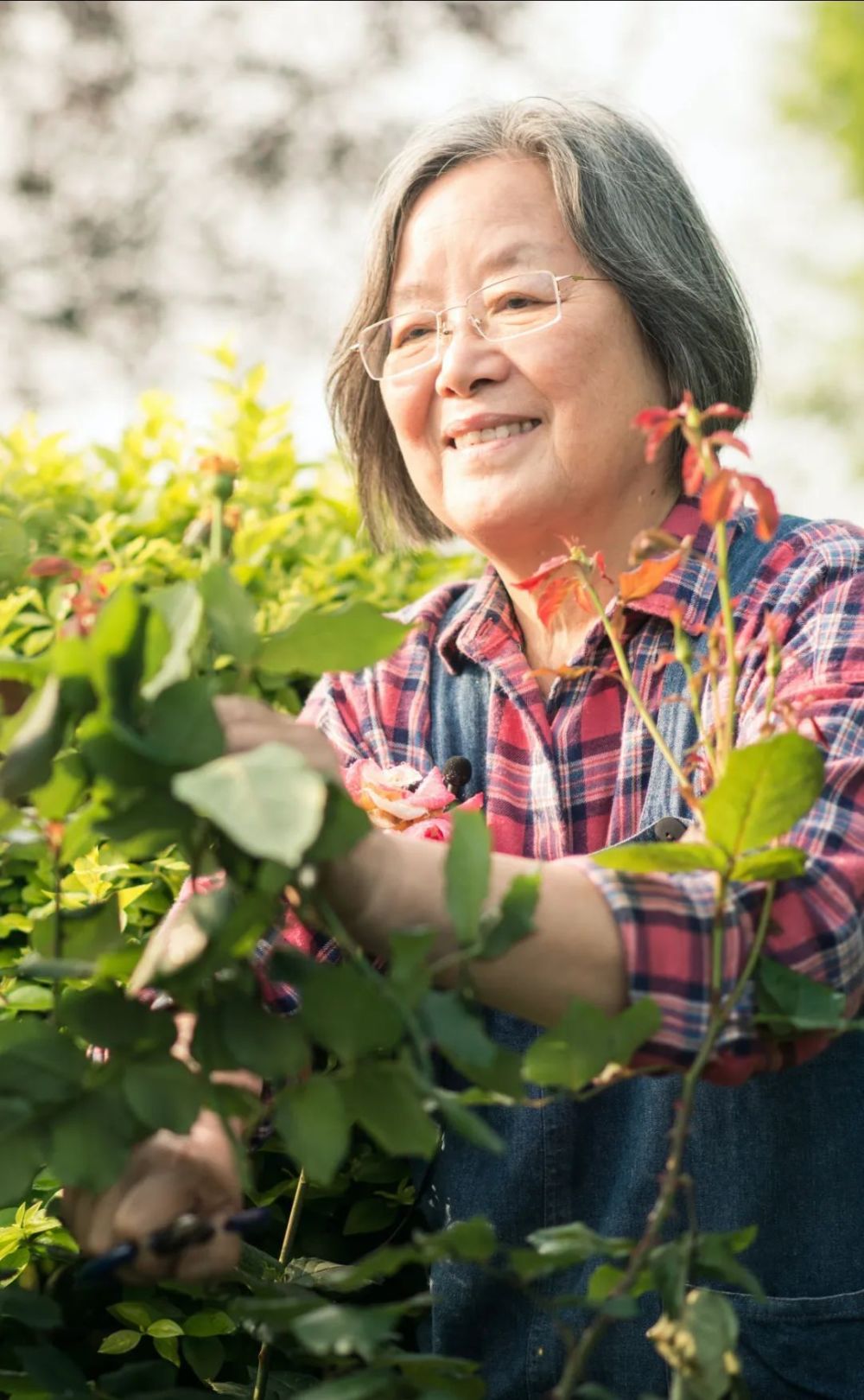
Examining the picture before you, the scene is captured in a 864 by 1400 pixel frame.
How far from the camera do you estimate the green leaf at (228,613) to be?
97 centimetres

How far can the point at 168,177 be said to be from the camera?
17.9 meters

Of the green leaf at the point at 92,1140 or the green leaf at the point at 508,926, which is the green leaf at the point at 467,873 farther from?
the green leaf at the point at 92,1140

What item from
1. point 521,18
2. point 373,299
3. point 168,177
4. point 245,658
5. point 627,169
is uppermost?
point 521,18

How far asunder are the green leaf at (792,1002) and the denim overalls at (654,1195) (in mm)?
571

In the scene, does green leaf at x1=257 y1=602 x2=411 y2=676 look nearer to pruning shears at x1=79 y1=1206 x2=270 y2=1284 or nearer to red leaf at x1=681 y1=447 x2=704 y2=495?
red leaf at x1=681 y1=447 x2=704 y2=495

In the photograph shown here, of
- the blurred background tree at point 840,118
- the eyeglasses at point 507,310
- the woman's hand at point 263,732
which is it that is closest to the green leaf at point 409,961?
the woman's hand at point 263,732

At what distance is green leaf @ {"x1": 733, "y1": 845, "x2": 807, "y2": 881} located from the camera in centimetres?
107

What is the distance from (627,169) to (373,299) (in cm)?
39

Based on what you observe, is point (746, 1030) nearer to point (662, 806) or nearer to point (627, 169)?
point (662, 806)

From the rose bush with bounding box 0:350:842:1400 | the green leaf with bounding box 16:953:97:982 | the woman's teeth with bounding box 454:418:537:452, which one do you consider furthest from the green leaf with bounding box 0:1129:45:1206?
the woman's teeth with bounding box 454:418:537:452

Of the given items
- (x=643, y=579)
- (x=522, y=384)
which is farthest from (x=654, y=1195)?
(x=522, y=384)

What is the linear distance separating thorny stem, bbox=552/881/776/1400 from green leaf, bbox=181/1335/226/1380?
595mm

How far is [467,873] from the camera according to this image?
99cm

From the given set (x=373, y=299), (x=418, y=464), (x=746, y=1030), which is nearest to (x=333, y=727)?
(x=418, y=464)
